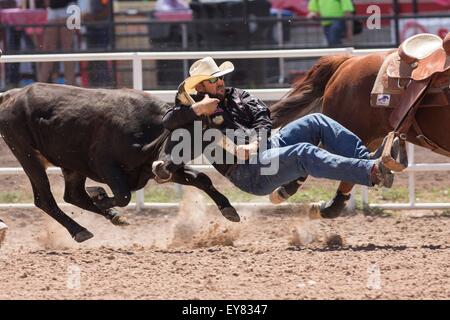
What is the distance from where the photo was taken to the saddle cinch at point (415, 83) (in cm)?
653

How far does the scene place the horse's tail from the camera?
747 cm

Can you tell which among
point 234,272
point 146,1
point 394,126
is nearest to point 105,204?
point 234,272

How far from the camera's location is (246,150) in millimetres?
6305


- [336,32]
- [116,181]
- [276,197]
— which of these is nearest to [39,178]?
[116,181]

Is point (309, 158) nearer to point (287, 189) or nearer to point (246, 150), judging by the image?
point (246, 150)

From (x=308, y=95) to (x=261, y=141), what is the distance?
3.96 ft

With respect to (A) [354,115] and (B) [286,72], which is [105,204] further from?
(B) [286,72]

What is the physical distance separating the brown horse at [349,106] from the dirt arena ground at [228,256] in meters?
0.73

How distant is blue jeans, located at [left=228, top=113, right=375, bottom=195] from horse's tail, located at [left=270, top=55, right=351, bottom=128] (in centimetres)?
95

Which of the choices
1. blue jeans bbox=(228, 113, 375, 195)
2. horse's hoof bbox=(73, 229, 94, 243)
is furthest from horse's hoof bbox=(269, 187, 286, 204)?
horse's hoof bbox=(73, 229, 94, 243)

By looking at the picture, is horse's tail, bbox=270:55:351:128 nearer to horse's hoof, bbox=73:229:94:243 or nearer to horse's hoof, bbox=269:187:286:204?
horse's hoof, bbox=269:187:286:204

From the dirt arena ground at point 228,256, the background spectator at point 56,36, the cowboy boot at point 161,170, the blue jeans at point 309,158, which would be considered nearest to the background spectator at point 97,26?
the background spectator at point 56,36

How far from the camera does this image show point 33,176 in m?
7.31
